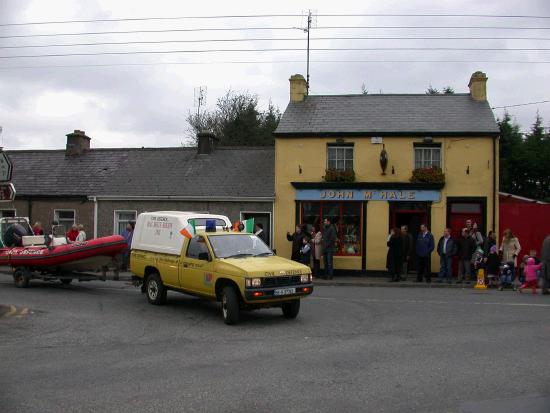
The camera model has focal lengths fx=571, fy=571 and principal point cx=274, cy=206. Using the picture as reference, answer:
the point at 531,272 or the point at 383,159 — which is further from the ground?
the point at 383,159

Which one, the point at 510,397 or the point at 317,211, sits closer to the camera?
the point at 510,397

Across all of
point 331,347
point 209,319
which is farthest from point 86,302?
point 331,347

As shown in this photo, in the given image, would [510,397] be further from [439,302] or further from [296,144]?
[296,144]

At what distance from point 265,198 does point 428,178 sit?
6.15 m

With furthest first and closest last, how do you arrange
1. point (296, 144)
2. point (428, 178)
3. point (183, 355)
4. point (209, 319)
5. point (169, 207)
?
point (169, 207) < point (296, 144) < point (428, 178) < point (209, 319) < point (183, 355)

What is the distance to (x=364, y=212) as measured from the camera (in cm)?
2112

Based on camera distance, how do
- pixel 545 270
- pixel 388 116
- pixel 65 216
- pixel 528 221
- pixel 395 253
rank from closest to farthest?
pixel 545 270
pixel 395 253
pixel 528 221
pixel 388 116
pixel 65 216

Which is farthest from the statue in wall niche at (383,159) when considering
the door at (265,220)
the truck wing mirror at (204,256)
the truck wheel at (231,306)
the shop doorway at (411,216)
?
the truck wheel at (231,306)

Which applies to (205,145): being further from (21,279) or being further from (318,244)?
(21,279)

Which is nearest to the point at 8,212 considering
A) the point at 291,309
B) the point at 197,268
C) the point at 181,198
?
the point at 181,198

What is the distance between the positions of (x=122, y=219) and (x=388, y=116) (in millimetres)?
11735

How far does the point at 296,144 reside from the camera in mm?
A: 21781

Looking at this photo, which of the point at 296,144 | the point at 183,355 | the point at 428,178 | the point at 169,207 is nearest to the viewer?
the point at 183,355

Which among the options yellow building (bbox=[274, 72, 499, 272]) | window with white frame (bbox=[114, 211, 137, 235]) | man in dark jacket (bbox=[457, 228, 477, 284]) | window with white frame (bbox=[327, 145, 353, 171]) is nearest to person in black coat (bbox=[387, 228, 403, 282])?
yellow building (bbox=[274, 72, 499, 272])
